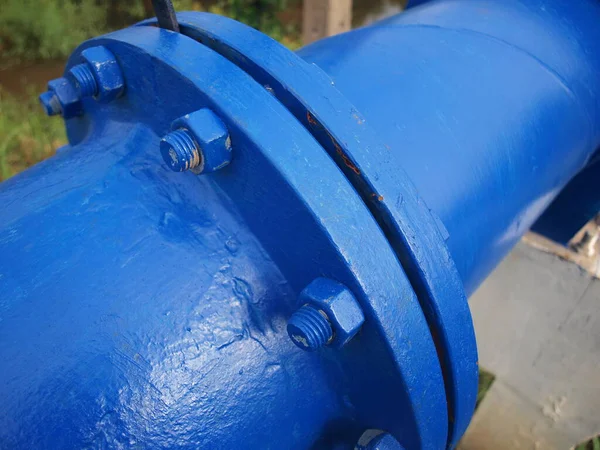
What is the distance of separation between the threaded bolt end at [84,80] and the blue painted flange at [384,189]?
24 centimetres

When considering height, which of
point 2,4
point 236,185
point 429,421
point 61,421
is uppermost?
point 2,4


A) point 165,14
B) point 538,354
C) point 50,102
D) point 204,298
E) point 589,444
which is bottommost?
point 589,444

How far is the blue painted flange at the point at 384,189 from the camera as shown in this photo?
65 cm

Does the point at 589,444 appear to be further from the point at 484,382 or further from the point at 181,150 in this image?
the point at 181,150

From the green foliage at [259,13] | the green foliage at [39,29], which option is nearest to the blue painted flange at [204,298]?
the green foliage at [39,29]

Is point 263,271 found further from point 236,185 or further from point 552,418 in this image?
point 552,418

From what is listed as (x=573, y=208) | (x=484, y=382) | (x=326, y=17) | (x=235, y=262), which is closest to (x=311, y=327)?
(x=235, y=262)

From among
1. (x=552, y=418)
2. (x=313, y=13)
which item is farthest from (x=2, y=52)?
(x=552, y=418)

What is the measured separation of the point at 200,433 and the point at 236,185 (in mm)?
324

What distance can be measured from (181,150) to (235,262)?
6.6 inches

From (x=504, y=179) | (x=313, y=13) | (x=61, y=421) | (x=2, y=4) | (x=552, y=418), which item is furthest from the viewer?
(x=2, y=4)

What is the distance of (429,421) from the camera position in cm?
69

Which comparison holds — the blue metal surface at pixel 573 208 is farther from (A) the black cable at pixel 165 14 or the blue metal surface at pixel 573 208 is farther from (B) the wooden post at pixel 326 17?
(B) the wooden post at pixel 326 17

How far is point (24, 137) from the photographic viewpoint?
320cm
